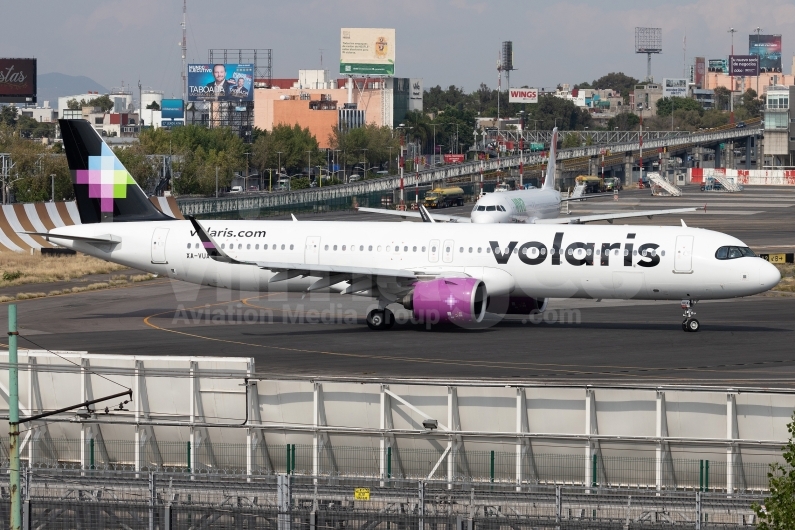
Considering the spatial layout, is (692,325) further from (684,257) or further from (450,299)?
(450,299)


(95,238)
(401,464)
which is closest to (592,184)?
(95,238)

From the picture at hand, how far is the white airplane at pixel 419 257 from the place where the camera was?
43.8 m

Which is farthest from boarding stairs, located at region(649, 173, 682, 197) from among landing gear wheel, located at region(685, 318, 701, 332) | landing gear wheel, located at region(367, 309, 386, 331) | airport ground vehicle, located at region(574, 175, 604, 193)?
landing gear wheel, located at region(367, 309, 386, 331)

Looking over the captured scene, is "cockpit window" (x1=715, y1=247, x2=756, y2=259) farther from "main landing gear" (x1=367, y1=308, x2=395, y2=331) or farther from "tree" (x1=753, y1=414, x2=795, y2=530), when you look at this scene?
"tree" (x1=753, y1=414, x2=795, y2=530)

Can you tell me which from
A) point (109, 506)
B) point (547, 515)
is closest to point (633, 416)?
point (547, 515)

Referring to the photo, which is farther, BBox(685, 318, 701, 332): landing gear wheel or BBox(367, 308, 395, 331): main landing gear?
BBox(367, 308, 395, 331): main landing gear

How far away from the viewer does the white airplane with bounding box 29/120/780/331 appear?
43812 millimetres

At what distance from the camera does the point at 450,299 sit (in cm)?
4381

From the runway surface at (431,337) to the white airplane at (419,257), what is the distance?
1686 millimetres

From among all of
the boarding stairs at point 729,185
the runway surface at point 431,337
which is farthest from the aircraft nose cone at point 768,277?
the boarding stairs at point 729,185

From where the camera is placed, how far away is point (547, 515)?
20.3 m

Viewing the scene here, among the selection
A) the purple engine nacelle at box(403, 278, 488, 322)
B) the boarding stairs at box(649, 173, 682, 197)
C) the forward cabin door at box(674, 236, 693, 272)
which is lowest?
the purple engine nacelle at box(403, 278, 488, 322)

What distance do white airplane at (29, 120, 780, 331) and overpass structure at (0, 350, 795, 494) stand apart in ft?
53.4

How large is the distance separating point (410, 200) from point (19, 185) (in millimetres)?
53008
